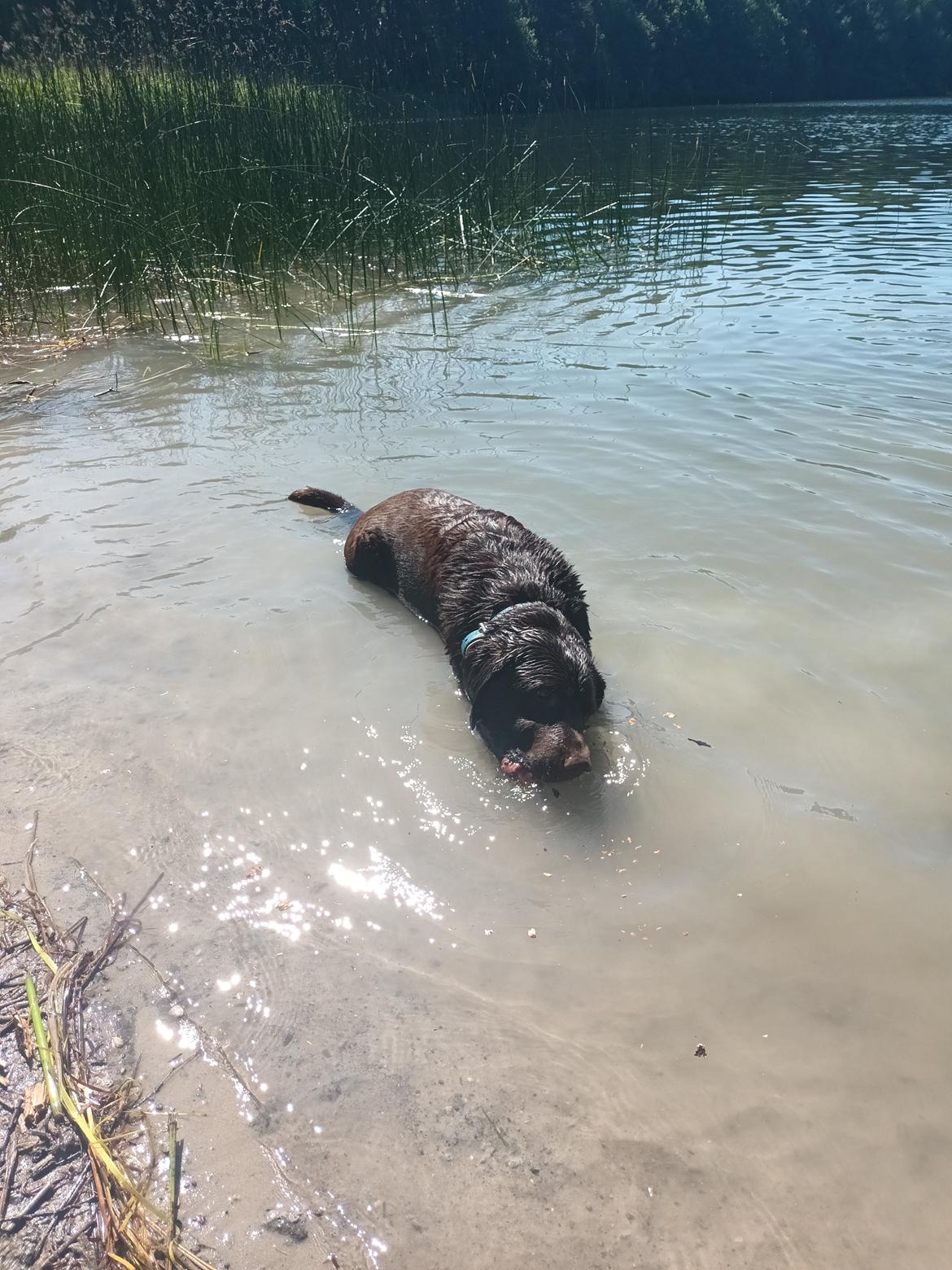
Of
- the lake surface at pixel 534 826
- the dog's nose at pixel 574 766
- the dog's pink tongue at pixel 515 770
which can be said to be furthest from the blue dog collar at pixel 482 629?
the dog's nose at pixel 574 766

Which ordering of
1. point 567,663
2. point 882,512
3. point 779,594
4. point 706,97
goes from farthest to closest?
point 706,97 → point 882,512 → point 779,594 → point 567,663

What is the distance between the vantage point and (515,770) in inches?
141

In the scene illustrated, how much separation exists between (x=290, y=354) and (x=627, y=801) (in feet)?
23.3

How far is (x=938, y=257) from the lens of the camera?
12.0 meters

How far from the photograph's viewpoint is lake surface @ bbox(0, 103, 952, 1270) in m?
2.17

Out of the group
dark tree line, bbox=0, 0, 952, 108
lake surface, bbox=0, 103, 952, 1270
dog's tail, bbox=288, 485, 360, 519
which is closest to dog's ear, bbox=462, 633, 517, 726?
lake surface, bbox=0, 103, 952, 1270

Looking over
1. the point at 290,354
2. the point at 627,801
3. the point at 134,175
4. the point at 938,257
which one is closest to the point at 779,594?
the point at 627,801

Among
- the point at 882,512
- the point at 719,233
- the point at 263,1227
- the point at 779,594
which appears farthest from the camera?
the point at 719,233

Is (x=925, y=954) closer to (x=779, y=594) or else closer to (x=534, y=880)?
(x=534, y=880)

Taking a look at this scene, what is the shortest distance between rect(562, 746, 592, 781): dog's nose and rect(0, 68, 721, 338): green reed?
6.96 m

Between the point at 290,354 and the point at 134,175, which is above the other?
the point at 134,175

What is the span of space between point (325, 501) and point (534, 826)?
10.4 feet

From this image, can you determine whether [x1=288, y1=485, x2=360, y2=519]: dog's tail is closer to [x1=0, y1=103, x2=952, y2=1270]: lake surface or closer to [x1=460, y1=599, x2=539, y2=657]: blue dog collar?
[x1=0, y1=103, x2=952, y2=1270]: lake surface

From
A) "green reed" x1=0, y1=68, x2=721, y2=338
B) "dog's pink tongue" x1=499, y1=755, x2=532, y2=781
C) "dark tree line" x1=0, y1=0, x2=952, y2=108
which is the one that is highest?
"dark tree line" x1=0, y1=0, x2=952, y2=108
